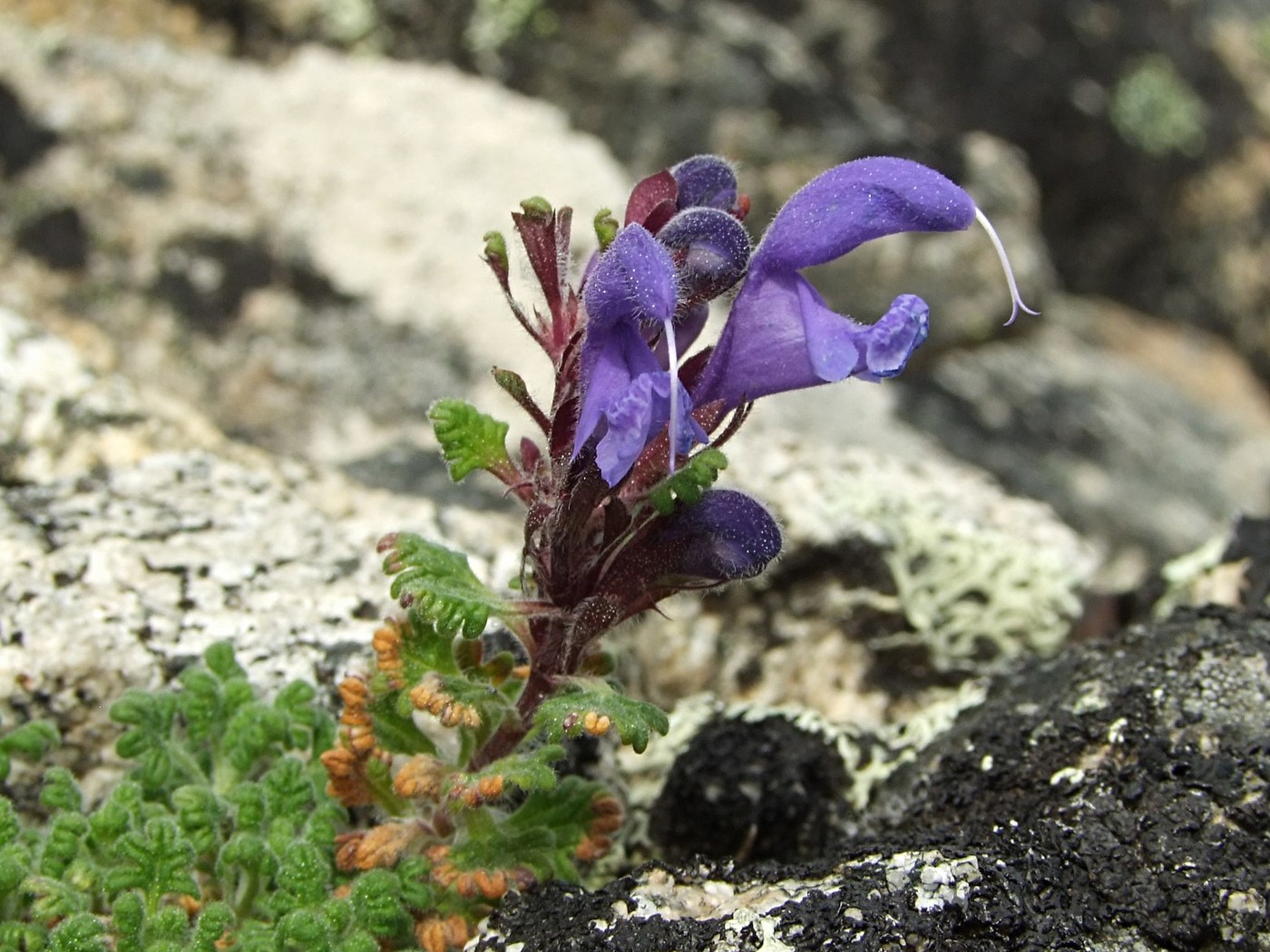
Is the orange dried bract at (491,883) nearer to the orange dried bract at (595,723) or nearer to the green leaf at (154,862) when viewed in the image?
the orange dried bract at (595,723)

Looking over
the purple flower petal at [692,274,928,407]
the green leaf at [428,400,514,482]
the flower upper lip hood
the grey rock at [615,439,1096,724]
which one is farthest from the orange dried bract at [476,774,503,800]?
the grey rock at [615,439,1096,724]

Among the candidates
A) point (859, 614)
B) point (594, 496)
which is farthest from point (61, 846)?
point (859, 614)

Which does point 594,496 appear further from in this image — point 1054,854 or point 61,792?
point 61,792

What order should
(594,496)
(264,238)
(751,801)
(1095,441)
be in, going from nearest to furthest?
(594,496) → (751,801) → (264,238) → (1095,441)

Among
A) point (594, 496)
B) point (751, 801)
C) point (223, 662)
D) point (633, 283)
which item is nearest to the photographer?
point (633, 283)

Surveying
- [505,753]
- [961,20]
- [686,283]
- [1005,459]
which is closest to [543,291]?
[686,283]

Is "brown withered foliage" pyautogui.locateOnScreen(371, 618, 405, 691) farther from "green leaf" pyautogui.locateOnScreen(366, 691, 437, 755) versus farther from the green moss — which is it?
the green moss

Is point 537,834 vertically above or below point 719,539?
below
